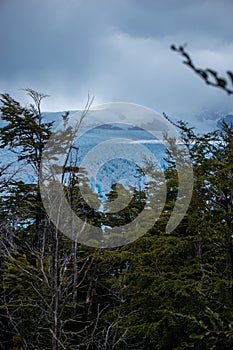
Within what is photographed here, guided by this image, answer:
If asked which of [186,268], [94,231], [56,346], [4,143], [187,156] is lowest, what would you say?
[56,346]

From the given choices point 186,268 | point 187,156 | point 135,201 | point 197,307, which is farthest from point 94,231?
point 197,307

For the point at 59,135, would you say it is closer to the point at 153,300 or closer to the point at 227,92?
the point at 153,300

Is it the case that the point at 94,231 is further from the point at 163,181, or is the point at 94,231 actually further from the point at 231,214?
the point at 231,214

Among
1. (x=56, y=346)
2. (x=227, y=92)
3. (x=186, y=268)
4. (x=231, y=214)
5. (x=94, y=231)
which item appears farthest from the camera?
(x=94, y=231)

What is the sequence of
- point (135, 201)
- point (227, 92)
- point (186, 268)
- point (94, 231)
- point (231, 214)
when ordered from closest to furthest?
point (227, 92)
point (231, 214)
point (186, 268)
point (94, 231)
point (135, 201)

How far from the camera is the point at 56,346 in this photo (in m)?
5.99

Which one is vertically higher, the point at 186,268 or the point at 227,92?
the point at 227,92

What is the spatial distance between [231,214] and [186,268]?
5.51 ft

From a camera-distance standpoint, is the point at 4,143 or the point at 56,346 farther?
the point at 4,143

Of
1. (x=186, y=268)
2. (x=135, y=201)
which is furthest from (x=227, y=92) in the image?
(x=135, y=201)

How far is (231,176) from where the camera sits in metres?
7.45

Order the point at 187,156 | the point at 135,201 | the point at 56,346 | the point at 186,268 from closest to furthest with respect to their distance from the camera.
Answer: the point at 56,346, the point at 186,268, the point at 187,156, the point at 135,201

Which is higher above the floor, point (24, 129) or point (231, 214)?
point (24, 129)

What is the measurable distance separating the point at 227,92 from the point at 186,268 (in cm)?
722
